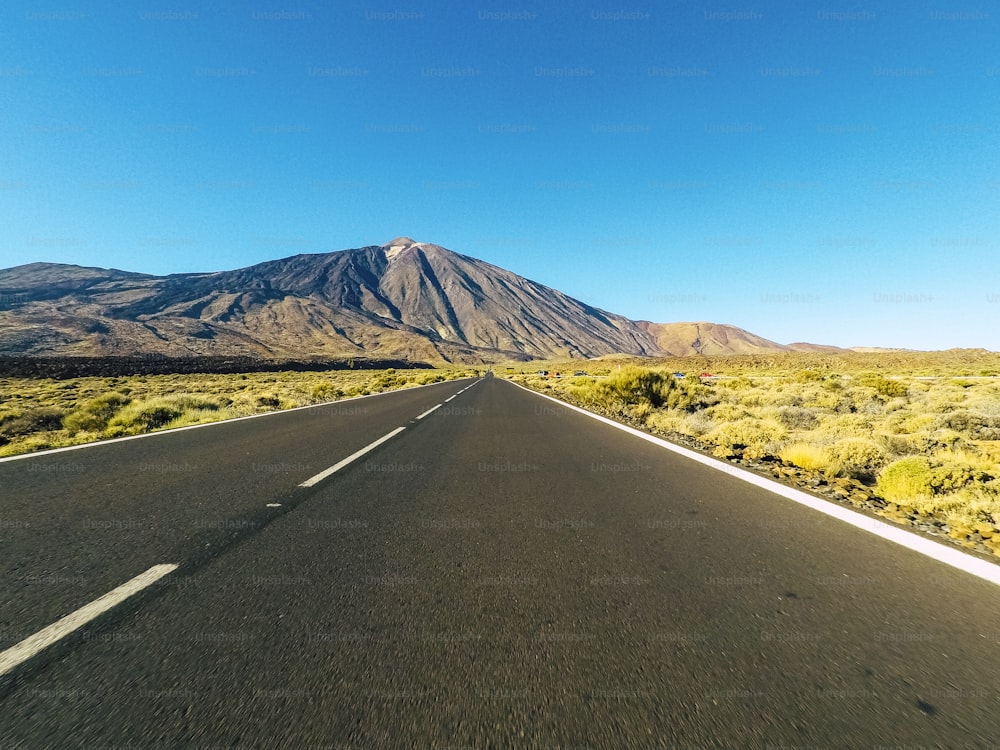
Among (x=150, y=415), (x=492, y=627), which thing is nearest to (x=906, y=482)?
(x=492, y=627)

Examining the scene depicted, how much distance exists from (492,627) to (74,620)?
2.01m

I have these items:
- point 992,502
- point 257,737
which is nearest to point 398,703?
point 257,737

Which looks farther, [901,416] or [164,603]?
[901,416]

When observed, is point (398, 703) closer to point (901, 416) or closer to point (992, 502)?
point (992, 502)

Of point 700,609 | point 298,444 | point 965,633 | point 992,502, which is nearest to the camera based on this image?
point 965,633

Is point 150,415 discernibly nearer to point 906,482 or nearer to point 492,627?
point 492,627

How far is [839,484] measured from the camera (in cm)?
→ 538

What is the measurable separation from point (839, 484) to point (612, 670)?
16.0ft

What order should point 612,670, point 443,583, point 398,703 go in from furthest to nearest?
point 443,583, point 612,670, point 398,703

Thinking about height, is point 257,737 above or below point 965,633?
below

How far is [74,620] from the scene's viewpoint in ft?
7.41

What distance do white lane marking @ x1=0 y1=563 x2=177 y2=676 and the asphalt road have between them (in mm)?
83

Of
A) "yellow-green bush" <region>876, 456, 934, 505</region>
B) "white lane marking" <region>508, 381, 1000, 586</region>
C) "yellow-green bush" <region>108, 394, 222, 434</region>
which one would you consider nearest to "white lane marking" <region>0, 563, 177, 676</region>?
"white lane marking" <region>508, 381, 1000, 586</region>

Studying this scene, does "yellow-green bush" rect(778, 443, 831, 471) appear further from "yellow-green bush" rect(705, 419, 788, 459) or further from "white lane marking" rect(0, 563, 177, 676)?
"white lane marking" rect(0, 563, 177, 676)
